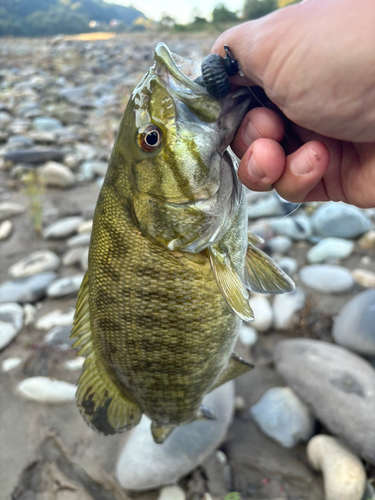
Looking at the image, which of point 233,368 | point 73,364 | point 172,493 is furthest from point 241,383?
point 73,364

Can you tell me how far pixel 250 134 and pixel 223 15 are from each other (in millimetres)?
41315

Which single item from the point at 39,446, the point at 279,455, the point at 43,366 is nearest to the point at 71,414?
the point at 39,446

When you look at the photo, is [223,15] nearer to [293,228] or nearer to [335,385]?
[293,228]

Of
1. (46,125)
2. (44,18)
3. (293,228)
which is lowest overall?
(44,18)

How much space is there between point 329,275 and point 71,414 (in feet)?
10.0

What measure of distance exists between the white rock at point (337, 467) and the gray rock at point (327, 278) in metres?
1.74

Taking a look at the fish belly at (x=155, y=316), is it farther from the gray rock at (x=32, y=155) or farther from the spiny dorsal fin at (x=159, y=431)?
the gray rock at (x=32, y=155)

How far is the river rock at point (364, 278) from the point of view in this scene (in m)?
3.99

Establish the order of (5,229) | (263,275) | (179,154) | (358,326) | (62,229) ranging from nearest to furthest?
(179,154) < (263,275) < (358,326) < (62,229) < (5,229)

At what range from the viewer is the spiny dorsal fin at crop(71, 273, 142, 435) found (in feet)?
5.85

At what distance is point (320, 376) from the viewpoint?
2809 millimetres

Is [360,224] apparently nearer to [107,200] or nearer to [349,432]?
[349,432]

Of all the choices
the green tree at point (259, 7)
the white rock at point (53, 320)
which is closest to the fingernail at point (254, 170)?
the white rock at point (53, 320)

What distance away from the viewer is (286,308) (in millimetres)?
3648
